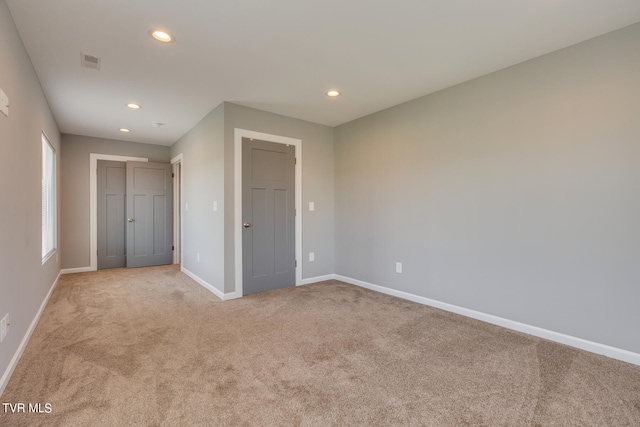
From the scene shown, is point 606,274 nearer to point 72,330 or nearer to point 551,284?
point 551,284

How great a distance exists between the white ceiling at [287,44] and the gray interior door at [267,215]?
0.74 m

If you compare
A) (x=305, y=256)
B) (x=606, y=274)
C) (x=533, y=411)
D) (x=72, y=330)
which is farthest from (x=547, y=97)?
(x=72, y=330)

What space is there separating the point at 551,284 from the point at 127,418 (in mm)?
3174

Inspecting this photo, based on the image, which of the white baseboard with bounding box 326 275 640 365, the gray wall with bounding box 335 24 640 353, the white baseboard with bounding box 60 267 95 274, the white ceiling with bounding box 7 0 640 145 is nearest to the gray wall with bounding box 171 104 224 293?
the white ceiling with bounding box 7 0 640 145

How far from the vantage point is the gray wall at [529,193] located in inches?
89.6

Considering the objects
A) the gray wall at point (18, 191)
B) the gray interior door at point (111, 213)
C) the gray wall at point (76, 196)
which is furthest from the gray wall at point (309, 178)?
the gray wall at point (76, 196)

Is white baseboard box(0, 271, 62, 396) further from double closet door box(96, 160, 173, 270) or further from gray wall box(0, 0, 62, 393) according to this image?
double closet door box(96, 160, 173, 270)

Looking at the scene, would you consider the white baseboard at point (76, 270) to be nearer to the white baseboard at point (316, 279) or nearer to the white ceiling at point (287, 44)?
the white ceiling at point (287, 44)

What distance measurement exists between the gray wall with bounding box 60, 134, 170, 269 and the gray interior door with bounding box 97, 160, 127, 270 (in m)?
0.19

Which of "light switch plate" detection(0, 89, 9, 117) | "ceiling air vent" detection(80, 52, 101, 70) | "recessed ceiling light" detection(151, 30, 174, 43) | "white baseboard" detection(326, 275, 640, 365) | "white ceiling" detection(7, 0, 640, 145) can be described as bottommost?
"white baseboard" detection(326, 275, 640, 365)

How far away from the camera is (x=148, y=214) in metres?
5.95

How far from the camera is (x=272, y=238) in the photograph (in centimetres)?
417

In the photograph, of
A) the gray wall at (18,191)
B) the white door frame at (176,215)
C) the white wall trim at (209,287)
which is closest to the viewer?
the gray wall at (18,191)

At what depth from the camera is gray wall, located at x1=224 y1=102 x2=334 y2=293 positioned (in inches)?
149
